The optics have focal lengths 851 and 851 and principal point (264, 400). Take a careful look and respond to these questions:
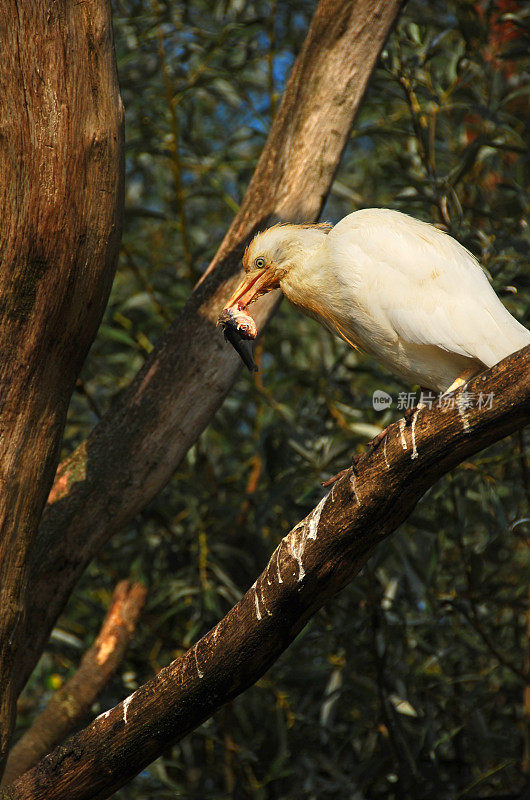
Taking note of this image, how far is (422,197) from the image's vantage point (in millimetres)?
3104

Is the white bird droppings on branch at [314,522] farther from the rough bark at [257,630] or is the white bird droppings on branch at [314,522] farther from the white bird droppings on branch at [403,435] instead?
the white bird droppings on branch at [403,435]

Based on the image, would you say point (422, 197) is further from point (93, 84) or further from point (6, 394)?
point (6, 394)

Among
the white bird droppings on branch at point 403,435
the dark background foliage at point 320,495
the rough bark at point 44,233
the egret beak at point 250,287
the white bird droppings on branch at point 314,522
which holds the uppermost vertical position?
the rough bark at point 44,233

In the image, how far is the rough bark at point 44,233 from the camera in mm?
1897

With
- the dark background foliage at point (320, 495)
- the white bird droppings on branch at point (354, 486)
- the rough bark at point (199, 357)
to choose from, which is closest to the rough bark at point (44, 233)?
the rough bark at point (199, 357)

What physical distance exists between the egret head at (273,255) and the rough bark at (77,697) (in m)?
1.25

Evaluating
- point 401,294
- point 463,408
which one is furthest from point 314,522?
point 401,294

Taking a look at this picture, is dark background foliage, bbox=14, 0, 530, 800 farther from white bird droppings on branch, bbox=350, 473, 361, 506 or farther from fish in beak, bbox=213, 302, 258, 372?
white bird droppings on branch, bbox=350, 473, 361, 506

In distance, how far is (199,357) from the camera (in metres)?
2.62

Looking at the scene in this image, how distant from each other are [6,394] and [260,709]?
2136mm

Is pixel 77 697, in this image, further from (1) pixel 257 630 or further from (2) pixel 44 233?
(2) pixel 44 233

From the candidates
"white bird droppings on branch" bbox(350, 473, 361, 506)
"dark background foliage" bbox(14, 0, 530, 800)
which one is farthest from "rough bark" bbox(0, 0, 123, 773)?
"dark background foliage" bbox(14, 0, 530, 800)

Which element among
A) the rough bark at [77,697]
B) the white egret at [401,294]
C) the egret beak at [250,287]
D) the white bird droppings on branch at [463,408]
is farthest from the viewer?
the rough bark at [77,697]

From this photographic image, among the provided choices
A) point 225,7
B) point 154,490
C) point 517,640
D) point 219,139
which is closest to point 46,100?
point 154,490
